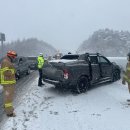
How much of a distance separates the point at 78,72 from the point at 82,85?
64 cm

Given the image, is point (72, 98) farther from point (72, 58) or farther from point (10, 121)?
point (10, 121)

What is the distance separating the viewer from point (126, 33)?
17475 cm

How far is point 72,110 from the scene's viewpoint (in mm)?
11586

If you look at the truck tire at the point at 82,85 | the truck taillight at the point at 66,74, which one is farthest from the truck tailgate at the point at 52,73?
the truck tire at the point at 82,85

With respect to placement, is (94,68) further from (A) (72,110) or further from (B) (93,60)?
(A) (72,110)

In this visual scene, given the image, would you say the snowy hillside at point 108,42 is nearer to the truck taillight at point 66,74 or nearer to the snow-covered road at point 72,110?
the snow-covered road at point 72,110

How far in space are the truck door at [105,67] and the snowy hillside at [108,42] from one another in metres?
139

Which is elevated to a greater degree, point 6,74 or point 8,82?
point 6,74

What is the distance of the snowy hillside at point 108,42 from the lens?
159500 mm

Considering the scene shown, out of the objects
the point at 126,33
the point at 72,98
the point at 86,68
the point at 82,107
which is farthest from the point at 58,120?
the point at 126,33

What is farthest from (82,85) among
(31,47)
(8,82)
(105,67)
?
(31,47)

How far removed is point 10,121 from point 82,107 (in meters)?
2.96

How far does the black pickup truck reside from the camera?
13869 millimetres

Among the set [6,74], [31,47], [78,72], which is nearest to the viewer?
[6,74]
